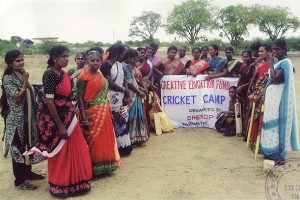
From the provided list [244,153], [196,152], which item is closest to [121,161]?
[196,152]

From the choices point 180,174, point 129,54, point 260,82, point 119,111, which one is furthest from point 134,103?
point 260,82

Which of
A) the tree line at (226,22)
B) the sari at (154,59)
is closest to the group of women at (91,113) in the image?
the sari at (154,59)

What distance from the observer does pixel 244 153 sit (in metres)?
5.59

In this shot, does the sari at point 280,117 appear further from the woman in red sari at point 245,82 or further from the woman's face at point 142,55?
the woman's face at point 142,55

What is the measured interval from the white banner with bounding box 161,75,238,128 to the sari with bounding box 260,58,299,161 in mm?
2074

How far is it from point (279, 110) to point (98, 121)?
2.78 metres

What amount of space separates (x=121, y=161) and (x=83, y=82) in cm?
174

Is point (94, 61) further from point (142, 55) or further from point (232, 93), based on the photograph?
point (232, 93)

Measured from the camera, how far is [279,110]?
16.2 ft

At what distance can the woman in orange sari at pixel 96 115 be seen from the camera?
4.24m

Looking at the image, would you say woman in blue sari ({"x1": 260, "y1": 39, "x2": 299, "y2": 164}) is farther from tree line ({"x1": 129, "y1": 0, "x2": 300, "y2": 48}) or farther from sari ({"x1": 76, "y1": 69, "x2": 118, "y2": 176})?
tree line ({"x1": 129, "y1": 0, "x2": 300, "y2": 48})

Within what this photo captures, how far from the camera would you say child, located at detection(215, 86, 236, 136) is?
671 centimetres

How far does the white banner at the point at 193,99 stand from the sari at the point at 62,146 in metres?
3.60

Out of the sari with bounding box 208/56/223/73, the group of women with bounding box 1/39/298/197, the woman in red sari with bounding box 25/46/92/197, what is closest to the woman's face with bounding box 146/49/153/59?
the group of women with bounding box 1/39/298/197
